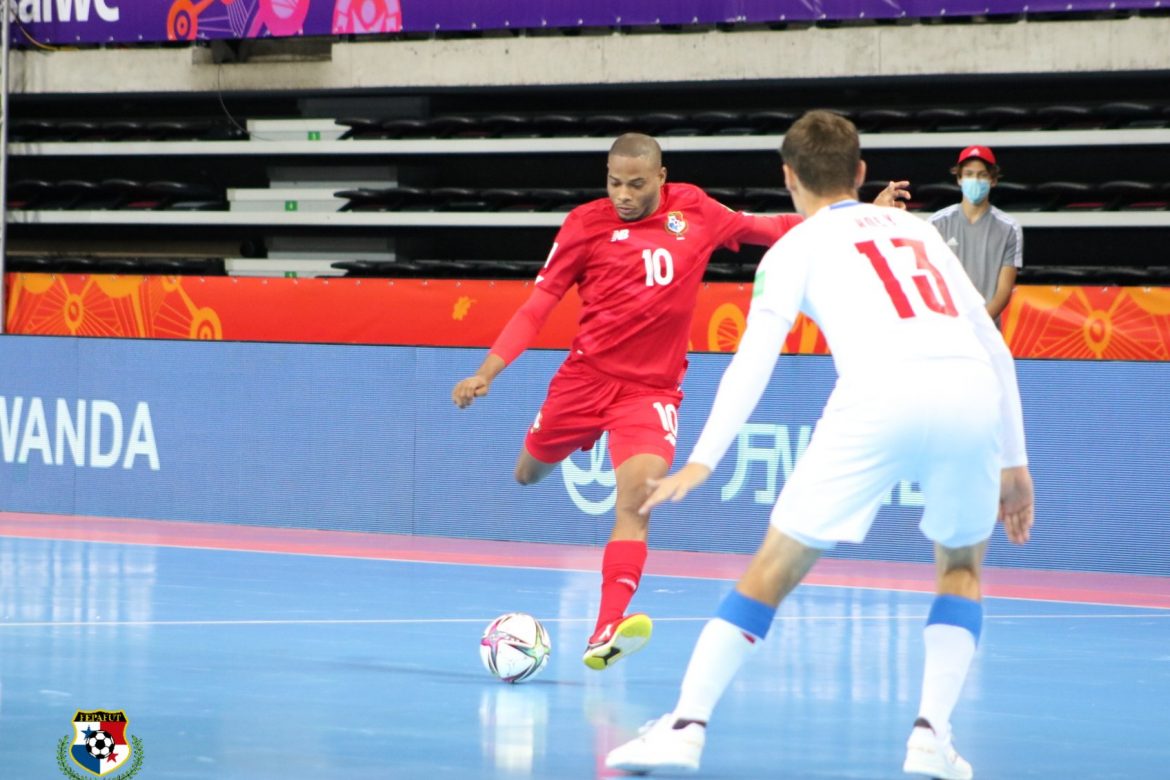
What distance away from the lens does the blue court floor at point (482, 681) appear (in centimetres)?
489

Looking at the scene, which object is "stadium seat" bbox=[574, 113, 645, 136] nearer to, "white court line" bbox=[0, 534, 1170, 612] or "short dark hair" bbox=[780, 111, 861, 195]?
"white court line" bbox=[0, 534, 1170, 612]

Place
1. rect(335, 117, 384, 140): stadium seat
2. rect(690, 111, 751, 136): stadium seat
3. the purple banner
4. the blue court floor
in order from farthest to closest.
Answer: rect(335, 117, 384, 140): stadium seat < rect(690, 111, 751, 136): stadium seat < the purple banner < the blue court floor

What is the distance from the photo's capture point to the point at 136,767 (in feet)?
14.9

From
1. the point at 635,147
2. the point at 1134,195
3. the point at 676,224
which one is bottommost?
the point at 676,224

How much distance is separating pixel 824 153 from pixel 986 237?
5846 millimetres

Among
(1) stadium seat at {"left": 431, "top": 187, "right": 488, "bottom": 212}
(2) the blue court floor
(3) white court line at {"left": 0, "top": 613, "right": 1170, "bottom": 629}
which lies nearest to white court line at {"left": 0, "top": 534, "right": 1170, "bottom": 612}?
(2) the blue court floor

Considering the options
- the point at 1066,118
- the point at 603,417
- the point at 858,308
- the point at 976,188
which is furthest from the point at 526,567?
the point at 1066,118

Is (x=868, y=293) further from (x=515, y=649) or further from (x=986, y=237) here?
(x=986, y=237)

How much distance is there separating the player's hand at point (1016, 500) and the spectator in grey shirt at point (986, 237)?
5.51 m

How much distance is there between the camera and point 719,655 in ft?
14.8

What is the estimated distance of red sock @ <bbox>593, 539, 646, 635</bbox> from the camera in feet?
20.6

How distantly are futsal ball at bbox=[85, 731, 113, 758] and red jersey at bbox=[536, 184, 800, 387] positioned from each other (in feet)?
8.21

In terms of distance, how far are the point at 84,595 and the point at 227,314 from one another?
269 inches

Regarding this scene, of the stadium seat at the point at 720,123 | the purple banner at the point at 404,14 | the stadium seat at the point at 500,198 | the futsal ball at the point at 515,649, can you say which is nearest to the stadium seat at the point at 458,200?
the stadium seat at the point at 500,198
